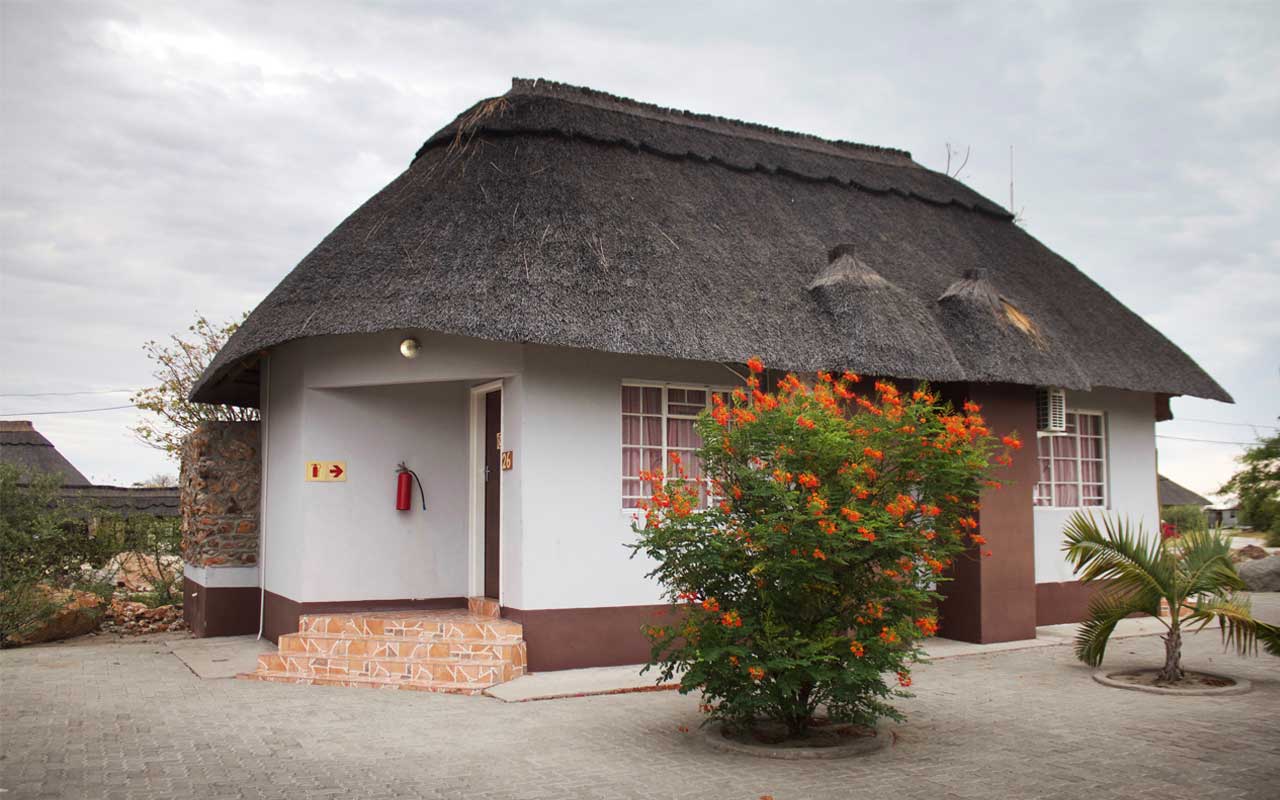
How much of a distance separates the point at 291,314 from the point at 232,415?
7268 mm

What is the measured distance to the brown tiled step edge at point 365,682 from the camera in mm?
8836

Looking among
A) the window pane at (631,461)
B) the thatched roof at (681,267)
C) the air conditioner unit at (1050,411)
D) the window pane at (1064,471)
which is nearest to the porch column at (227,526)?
the thatched roof at (681,267)

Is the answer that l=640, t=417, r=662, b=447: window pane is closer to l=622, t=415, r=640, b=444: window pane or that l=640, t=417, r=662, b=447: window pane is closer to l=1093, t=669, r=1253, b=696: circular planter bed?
l=622, t=415, r=640, b=444: window pane

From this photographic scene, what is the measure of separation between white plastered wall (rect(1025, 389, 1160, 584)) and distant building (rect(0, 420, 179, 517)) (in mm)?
13771

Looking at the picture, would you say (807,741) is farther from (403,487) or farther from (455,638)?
(403,487)

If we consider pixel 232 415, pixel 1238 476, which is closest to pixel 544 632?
pixel 232 415

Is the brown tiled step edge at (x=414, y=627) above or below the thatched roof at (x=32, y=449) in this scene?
below

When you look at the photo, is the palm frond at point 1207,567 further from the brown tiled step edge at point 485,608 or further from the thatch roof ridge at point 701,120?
the thatch roof ridge at point 701,120

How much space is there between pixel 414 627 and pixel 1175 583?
649 cm

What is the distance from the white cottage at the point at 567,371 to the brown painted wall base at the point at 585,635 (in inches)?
1.0

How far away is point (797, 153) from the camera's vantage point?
14172mm

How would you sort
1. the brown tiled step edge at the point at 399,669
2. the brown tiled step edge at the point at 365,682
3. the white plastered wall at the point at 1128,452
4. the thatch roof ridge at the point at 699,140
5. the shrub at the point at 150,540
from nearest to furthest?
the brown tiled step edge at the point at 365,682
the brown tiled step edge at the point at 399,669
the thatch roof ridge at the point at 699,140
the white plastered wall at the point at 1128,452
the shrub at the point at 150,540

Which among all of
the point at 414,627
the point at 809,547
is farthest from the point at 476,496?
the point at 809,547

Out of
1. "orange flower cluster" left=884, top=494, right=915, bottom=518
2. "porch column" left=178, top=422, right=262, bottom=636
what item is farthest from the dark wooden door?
"orange flower cluster" left=884, top=494, right=915, bottom=518
